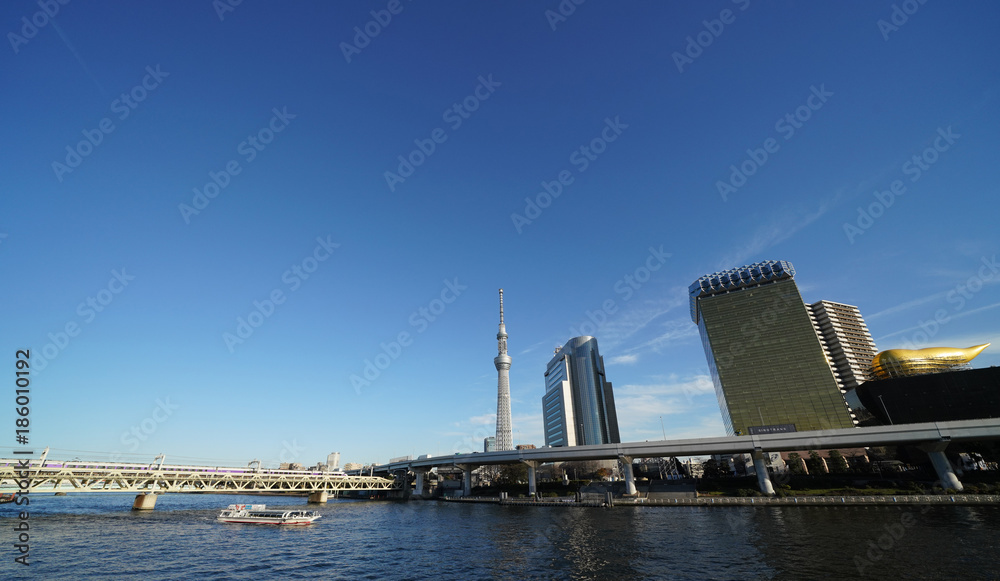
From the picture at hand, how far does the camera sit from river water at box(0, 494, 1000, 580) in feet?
94.9

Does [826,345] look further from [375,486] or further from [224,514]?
[224,514]

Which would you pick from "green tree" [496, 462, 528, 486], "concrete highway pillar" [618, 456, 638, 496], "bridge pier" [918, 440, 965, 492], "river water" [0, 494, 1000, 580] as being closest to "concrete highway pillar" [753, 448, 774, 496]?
"river water" [0, 494, 1000, 580]

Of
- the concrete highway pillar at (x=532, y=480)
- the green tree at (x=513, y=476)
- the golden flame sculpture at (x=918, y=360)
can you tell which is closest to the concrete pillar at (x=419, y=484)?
the green tree at (x=513, y=476)

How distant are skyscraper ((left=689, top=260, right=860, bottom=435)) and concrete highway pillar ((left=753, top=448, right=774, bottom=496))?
9507 centimetres

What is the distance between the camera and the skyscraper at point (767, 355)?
157m

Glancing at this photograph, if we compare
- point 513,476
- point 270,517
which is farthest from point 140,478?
point 513,476

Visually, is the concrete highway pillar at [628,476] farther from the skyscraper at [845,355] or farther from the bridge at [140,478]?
the skyscraper at [845,355]

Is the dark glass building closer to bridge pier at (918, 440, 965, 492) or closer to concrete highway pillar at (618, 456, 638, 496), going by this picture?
bridge pier at (918, 440, 965, 492)

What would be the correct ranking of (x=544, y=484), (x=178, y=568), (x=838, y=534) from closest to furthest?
(x=178, y=568), (x=838, y=534), (x=544, y=484)

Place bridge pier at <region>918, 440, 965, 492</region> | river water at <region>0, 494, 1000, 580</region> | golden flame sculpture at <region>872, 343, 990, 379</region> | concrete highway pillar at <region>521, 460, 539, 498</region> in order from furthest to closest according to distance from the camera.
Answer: golden flame sculpture at <region>872, 343, 990, 379</region> < concrete highway pillar at <region>521, 460, 539, 498</region> < bridge pier at <region>918, 440, 965, 492</region> < river water at <region>0, 494, 1000, 580</region>

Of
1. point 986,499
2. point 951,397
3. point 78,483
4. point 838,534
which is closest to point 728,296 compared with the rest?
point 951,397

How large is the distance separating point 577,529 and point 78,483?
8118cm

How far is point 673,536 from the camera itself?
4122 cm

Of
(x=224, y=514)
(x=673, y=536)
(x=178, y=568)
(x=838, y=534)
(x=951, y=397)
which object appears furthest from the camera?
(x=951, y=397)
